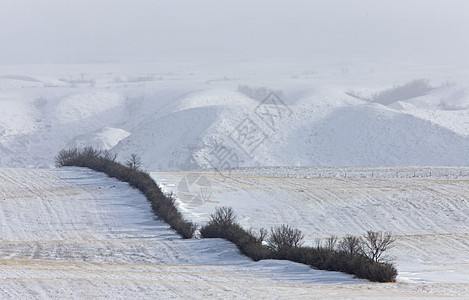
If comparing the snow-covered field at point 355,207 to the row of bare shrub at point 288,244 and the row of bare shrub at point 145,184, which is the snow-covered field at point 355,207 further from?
the row of bare shrub at point 288,244

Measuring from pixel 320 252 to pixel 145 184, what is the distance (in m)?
20.2

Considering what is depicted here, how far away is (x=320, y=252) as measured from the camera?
20.3 metres

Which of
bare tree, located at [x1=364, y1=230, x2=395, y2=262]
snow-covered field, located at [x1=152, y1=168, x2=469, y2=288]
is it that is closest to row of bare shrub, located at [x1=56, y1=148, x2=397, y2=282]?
bare tree, located at [x1=364, y1=230, x2=395, y2=262]

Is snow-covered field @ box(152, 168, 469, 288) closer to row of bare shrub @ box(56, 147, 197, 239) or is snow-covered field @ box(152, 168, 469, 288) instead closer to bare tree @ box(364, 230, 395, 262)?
bare tree @ box(364, 230, 395, 262)

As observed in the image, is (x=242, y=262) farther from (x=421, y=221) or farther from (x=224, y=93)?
(x=224, y=93)

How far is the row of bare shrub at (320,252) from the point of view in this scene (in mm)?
18094

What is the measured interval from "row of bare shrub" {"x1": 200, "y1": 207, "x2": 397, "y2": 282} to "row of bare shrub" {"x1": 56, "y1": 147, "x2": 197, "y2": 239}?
187 cm

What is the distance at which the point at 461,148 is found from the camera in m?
87.2

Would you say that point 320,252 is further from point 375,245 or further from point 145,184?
point 145,184

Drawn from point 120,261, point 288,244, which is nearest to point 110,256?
point 120,261

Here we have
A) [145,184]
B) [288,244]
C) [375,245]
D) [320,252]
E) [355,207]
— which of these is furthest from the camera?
[355,207]

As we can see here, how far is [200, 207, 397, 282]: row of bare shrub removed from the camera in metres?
18.1

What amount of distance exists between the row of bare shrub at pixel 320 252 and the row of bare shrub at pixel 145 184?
6.14ft

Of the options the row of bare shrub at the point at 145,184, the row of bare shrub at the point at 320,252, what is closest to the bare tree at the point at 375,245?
the row of bare shrub at the point at 320,252
